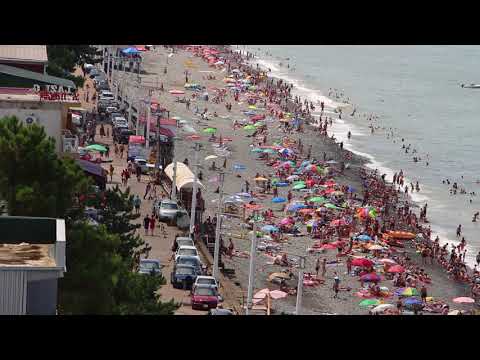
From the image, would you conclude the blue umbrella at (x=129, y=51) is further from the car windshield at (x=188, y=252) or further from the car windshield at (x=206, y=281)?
the car windshield at (x=206, y=281)

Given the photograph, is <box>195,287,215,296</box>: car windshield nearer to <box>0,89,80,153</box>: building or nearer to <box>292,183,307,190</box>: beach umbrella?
<box>0,89,80,153</box>: building

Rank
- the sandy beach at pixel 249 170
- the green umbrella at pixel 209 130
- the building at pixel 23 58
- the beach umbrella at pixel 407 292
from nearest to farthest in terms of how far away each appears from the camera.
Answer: the building at pixel 23 58 < the sandy beach at pixel 249 170 < the beach umbrella at pixel 407 292 < the green umbrella at pixel 209 130

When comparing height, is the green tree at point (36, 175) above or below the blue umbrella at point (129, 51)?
below

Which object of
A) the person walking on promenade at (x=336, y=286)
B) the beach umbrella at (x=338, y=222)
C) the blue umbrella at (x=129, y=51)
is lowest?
the person walking on promenade at (x=336, y=286)

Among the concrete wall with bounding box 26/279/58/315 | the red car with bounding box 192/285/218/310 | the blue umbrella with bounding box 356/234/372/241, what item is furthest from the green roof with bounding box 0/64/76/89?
the concrete wall with bounding box 26/279/58/315

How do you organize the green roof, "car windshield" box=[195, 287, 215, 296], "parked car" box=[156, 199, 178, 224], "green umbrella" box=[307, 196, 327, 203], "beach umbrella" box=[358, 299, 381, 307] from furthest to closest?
"green umbrella" box=[307, 196, 327, 203] < "parked car" box=[156, 199, 178, 224] < "beach umbrella" box=[358, 299, 381, 307] < the green roof < "car windshield" box=[195, 287, 215, 296]

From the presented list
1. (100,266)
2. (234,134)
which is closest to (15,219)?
(100,266)

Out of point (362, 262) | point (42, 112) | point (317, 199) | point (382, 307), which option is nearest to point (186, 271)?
point (42, 112)

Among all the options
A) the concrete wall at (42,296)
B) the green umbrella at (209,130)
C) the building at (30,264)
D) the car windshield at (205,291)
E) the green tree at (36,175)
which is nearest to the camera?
the building at (30,264)

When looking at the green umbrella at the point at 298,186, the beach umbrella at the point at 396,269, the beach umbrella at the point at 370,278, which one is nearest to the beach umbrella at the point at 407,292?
the beach umbrella at the point at 370,278
